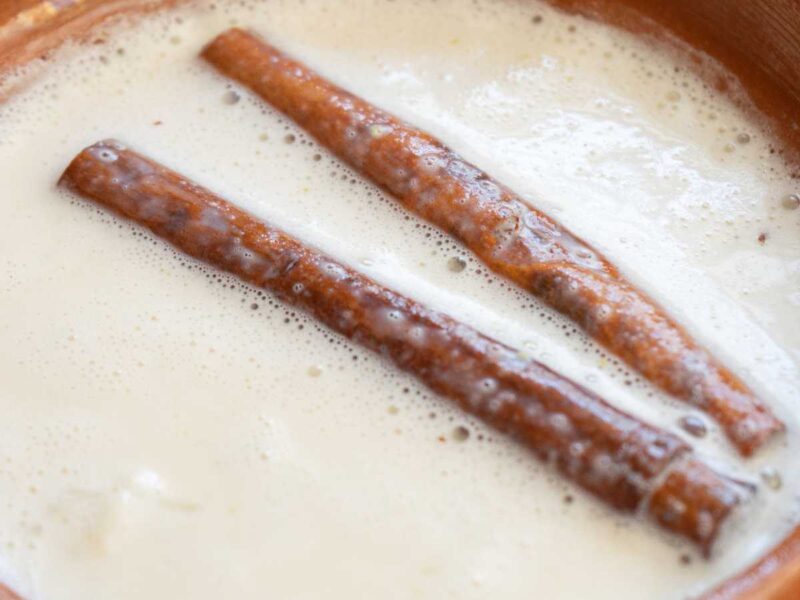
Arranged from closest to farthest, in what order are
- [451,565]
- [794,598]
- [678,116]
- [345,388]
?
[794,598] < [451,565] < [345,388] < [678,116]

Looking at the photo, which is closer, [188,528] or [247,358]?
[188,528]

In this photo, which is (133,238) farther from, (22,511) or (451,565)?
(451,565)

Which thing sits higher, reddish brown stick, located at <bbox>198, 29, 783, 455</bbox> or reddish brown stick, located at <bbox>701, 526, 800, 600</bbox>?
reddish brown stick, located at <bbox>198, 29, 783, 455</bbox>

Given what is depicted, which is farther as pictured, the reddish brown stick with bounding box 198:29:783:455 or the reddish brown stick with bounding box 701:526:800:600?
the reddish brown stick with bounding box 198:29:783:455

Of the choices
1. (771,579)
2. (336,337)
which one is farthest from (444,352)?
(771,579)

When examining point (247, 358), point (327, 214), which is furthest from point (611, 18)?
point (247, 358)
